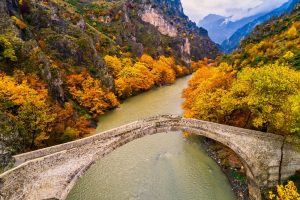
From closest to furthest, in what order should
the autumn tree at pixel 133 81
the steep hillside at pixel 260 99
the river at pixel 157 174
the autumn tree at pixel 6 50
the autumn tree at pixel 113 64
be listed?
the steep hillside at pixel 260 99 < the river at pixel 157 174 < the autumn tree at pixel 6 50 < the autumn tree at pixel 133 81 < the autumn tree at pixel 113 64

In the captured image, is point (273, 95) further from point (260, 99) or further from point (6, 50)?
point (6, 50)

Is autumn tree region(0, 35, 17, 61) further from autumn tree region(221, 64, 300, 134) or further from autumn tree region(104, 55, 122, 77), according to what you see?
autumn tree region(104, 55, 122, 77)

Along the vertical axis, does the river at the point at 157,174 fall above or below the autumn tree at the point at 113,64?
below

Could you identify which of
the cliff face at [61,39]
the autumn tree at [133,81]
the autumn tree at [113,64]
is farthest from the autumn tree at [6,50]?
the autumn tree at [113,64]

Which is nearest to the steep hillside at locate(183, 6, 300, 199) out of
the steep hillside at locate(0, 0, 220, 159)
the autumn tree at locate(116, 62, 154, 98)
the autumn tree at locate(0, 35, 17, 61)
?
the steep hillside at locate(0, 0, 220, 159)

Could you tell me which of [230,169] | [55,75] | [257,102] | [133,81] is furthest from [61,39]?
[257,102]

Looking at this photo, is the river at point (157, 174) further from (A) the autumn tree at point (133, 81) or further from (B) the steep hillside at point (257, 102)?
(A) the autumn tree at point (133, 81)

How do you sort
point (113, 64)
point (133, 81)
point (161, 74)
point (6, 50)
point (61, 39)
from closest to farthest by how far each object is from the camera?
point (6, 50) < point (61, 39) < point (133, 81) < point (113, 64) < point (161, 74)

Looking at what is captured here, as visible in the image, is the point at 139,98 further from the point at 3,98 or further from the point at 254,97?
the point at 254,97
